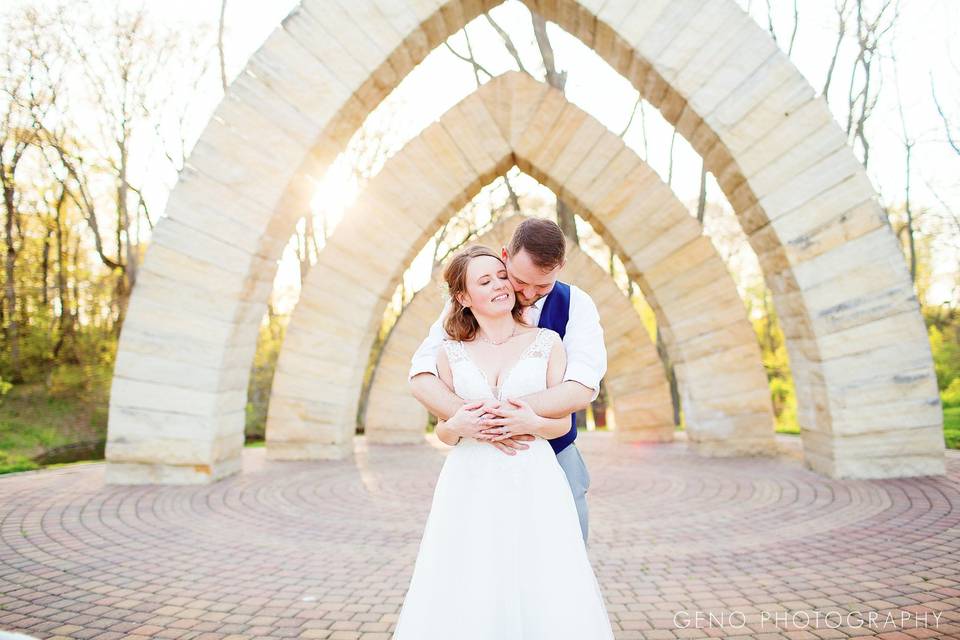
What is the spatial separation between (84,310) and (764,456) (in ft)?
77.9

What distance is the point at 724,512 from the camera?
587 cm

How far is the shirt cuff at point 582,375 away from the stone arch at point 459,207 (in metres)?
7.96

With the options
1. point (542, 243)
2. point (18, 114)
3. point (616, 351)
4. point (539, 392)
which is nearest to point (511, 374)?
point (539, 392)

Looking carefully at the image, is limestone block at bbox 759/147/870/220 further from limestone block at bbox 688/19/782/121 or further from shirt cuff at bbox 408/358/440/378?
shirt cuff at bbox 408/358/440/378

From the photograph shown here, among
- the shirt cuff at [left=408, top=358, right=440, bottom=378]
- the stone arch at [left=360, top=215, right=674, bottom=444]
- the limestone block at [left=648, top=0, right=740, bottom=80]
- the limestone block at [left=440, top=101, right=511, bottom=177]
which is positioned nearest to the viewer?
the shirt cuff at [left=408, top=358, right=440, bottom=378]

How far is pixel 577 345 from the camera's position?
8.47ft

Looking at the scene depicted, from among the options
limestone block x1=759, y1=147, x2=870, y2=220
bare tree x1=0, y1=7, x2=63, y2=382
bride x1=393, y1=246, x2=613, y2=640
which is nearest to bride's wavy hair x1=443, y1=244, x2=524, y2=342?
bride x1=393, y1=246, x2=613, y2=640

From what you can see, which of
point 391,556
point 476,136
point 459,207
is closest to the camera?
point 391,556

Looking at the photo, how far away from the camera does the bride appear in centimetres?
227

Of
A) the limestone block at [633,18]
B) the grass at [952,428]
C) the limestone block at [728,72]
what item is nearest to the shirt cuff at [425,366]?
the limestone block at [728,72]

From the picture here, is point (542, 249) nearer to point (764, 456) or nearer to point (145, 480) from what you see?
point (145, 480)

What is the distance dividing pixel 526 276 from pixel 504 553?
1132 millimetres

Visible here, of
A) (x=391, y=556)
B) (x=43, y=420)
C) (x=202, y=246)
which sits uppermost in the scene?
(x=202, y=246)

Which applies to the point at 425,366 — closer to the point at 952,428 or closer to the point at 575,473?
the point at 575,473
